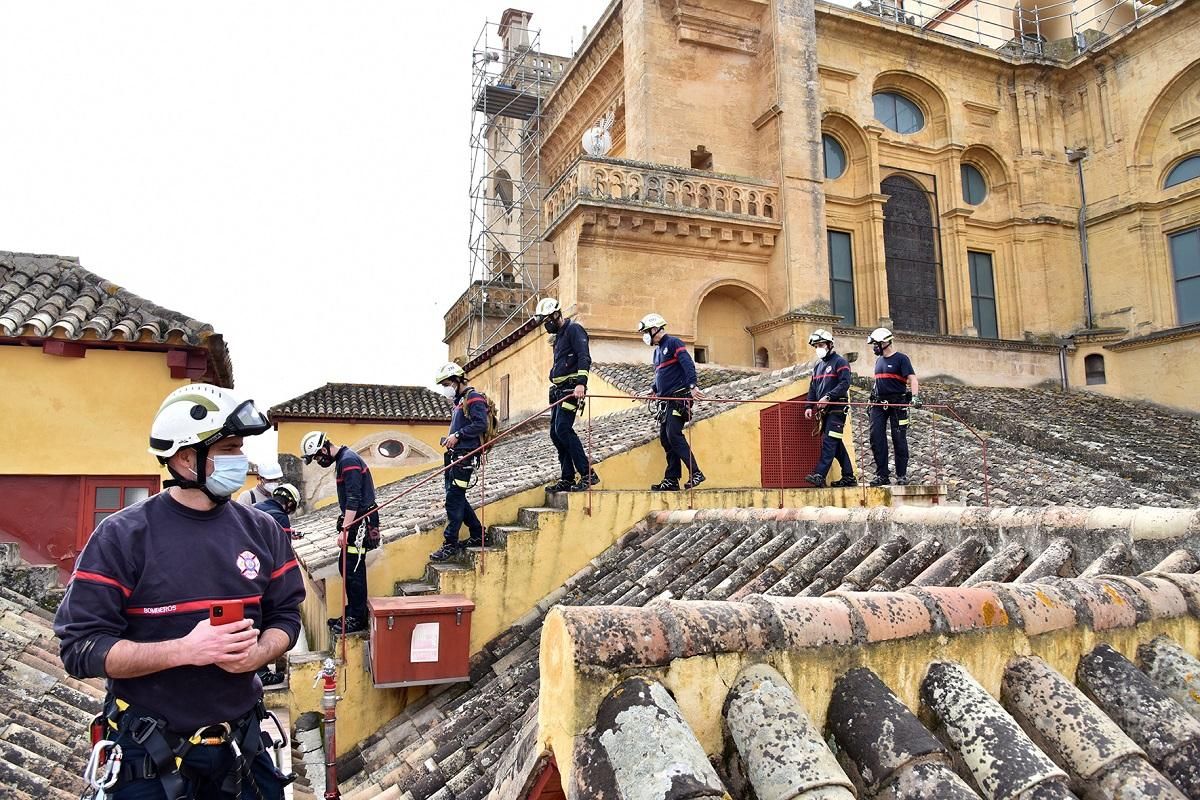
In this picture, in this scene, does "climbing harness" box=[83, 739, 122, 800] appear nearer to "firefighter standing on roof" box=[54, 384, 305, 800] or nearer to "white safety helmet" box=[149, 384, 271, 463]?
"firefighter standing on roof" box=[54, 384, 305, 800]

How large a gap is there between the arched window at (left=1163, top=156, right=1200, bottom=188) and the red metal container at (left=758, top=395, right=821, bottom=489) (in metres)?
18.6

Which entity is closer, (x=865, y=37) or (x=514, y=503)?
(x=514, y=503)

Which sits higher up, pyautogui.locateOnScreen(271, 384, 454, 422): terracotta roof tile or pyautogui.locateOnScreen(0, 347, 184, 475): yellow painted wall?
pyautogui.locateOnScreen(271, 384, 454, 422): terracotta roof tile

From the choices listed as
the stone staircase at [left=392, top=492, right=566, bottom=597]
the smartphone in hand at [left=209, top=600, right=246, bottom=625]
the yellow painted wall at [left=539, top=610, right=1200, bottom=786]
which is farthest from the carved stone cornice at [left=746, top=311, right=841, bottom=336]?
the smartphone in hand at [left=209, top=600, right=246, bottom=625]

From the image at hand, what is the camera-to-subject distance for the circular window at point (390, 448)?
2170 cm

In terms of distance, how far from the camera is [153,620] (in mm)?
2572

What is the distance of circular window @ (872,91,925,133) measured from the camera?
2219cm

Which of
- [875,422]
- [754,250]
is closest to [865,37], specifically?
[754,250]

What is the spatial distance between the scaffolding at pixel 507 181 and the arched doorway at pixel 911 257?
32.1 feet

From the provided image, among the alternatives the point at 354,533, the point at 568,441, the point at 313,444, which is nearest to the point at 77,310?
the point at 313,444

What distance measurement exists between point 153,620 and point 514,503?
503cm

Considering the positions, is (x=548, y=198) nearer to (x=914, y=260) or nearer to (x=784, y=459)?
(x=914, y=260)

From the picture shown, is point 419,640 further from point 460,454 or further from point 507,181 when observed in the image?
point 507,181

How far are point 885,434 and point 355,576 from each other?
5.64m
